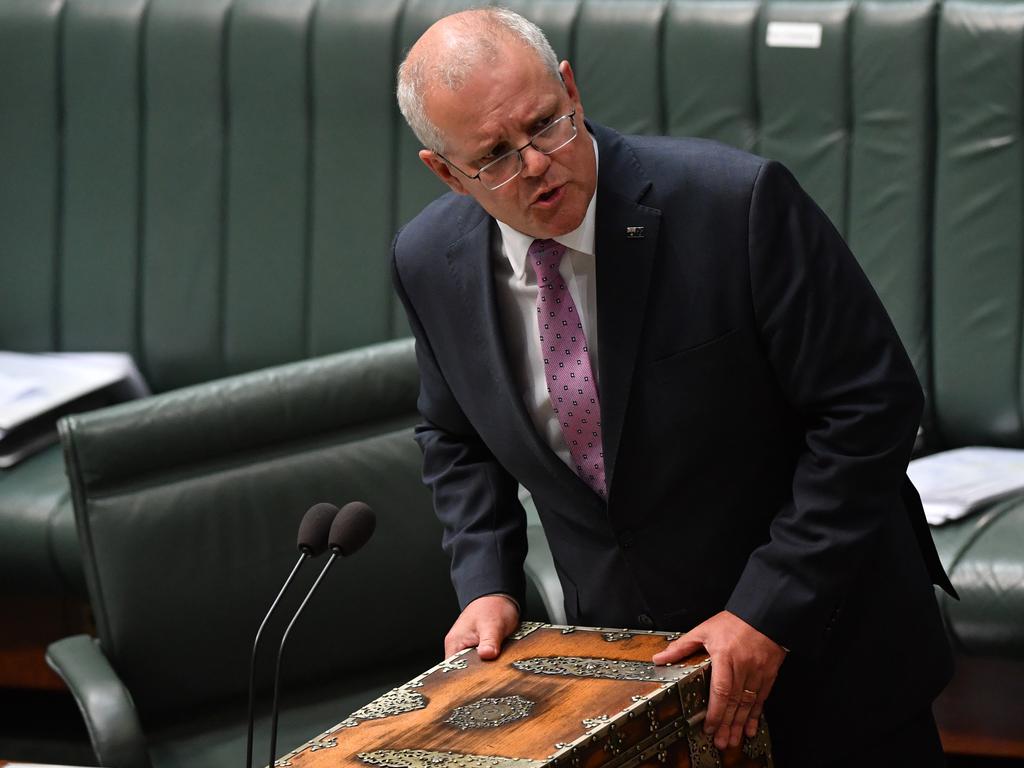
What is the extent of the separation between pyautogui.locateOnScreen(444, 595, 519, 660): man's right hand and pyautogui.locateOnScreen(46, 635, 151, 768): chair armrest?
0.81 metres

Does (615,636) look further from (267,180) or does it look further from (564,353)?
(267,180)

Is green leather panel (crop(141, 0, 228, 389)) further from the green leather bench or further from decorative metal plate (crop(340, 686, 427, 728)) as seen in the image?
decorative metal plate (crop(340, 686, 427, 728))

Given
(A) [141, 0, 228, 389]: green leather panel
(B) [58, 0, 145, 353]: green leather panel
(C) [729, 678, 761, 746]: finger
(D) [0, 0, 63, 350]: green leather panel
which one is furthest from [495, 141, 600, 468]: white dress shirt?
(D) [0, 0, 63, 350]: green leather panel

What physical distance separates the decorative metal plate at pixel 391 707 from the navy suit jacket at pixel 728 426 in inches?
8.1

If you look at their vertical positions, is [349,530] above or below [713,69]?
below

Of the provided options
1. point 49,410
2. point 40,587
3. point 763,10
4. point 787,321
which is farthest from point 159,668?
point 763,10

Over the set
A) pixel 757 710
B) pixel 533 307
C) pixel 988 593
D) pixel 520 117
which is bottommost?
pixel 988 593

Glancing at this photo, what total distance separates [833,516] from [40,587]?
226 cm

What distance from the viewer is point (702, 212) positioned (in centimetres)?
160

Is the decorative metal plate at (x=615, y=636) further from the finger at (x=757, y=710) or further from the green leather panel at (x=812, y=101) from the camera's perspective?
the green leather panel at (x=812, y=101)

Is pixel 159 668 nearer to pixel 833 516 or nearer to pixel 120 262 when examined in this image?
pixel 833 516

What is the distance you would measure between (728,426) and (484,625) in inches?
14.1

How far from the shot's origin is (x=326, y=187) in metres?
3.77

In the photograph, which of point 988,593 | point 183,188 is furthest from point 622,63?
point 988,593
